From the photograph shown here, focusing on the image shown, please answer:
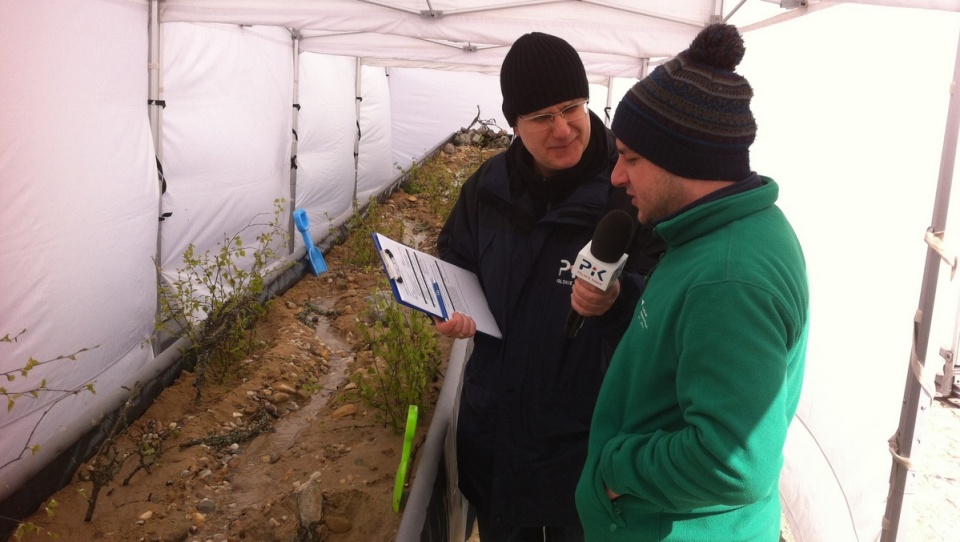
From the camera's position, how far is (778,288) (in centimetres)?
118

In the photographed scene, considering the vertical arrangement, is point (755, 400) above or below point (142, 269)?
above

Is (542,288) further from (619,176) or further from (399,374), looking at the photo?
(399,374)

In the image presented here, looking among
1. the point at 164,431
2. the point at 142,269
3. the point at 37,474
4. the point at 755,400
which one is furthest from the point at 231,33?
the point at 755,400

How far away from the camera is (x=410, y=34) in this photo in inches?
184

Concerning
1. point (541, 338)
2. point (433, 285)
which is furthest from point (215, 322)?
point (541, 338)

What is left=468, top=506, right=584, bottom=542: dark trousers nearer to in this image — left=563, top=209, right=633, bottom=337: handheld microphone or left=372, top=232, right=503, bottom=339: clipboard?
left=372, top=232, right=503, bottom=339: clipboard

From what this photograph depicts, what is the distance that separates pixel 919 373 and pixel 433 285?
1481 mm

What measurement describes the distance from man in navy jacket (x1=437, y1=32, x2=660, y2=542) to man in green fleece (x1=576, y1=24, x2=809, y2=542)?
51 centimetres

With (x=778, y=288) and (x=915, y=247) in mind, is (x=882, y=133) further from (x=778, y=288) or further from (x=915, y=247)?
(x=778, y=288)

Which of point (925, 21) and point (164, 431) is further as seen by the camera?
point (164, 431)

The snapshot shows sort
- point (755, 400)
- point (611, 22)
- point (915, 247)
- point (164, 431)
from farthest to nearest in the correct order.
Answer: point (611, 22), point (164, 431), point (915, 247), point (755, 400)

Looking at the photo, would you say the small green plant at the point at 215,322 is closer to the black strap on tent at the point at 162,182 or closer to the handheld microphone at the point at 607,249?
the black strap on tent at the point at 162,182

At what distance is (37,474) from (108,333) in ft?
4.50

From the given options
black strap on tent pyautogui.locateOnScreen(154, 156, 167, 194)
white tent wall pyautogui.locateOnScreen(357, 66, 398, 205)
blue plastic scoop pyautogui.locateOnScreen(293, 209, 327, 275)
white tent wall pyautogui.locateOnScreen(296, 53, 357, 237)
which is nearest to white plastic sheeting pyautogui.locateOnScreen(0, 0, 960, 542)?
black strap on tent pyautogui.locateOnScreen(154, 156, 167, 194)
